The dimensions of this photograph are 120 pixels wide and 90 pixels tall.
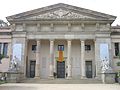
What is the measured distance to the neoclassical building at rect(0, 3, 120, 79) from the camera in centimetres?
3203

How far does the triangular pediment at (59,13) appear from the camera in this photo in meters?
32.7

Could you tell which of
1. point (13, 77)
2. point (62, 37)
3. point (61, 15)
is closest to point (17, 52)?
point (13, 77)

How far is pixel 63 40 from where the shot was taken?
3450 cm

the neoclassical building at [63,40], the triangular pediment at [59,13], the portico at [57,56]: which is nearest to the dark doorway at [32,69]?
the neoclassical building at [63,40]

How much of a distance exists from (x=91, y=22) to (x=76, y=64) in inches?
284

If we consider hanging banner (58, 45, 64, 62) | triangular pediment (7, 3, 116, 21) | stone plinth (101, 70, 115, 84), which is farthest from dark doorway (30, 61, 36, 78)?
stone plinth (101, 70, 115, 84)

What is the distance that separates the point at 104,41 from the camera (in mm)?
32031

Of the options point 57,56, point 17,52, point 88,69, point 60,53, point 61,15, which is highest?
point 61,15

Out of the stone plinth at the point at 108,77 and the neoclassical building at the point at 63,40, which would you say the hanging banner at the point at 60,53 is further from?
the stone plinth at the point at 108,77

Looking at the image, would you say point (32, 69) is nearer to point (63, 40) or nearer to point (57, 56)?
point (57, 56)

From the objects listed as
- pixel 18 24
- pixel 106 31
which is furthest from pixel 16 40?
pixel 106 31

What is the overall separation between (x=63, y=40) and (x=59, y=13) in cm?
452

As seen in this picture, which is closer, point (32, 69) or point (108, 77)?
point (108, 77)

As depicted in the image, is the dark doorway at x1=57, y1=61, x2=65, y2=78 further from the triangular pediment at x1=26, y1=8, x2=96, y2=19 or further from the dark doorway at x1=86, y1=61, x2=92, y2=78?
the triangular pediment at x1=26, y1=8, x2=96, y2=19
